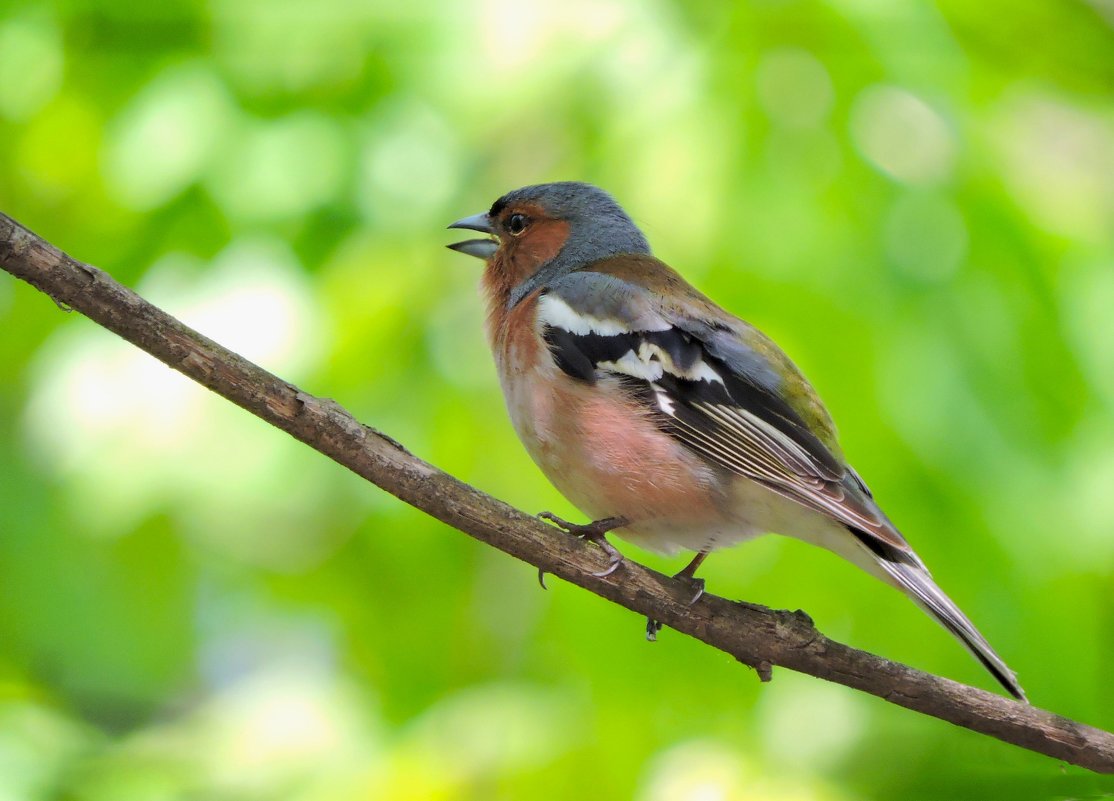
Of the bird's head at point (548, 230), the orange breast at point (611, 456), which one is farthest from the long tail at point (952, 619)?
the bird's head at point (548, 230)

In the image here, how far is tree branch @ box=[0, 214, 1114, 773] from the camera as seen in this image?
8.39 feet

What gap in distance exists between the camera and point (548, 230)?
177 inches

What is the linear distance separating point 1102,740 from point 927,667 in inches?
34.8

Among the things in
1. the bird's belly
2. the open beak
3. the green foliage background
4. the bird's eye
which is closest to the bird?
the bird's belly

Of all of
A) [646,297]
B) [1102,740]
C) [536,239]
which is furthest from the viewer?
[536,239]

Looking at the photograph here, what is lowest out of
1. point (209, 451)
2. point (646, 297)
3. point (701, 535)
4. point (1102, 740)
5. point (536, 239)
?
point (209, 451)

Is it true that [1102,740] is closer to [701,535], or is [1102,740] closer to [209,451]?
[701,535]

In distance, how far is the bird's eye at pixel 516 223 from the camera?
14.8 ft

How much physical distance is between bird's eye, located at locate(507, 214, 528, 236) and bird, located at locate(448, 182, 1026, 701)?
2.16 ft

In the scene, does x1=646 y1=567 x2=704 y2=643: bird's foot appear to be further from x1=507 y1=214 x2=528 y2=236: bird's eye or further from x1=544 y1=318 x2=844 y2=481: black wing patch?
x1=507 y1=214 x2=528 y2=236: bird's eye

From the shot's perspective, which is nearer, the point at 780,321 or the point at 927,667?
the point at 780,321

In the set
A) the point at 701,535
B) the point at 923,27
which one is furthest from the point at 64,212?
the point at 923,27

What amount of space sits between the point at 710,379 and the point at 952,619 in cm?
110

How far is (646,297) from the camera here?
3.79m
